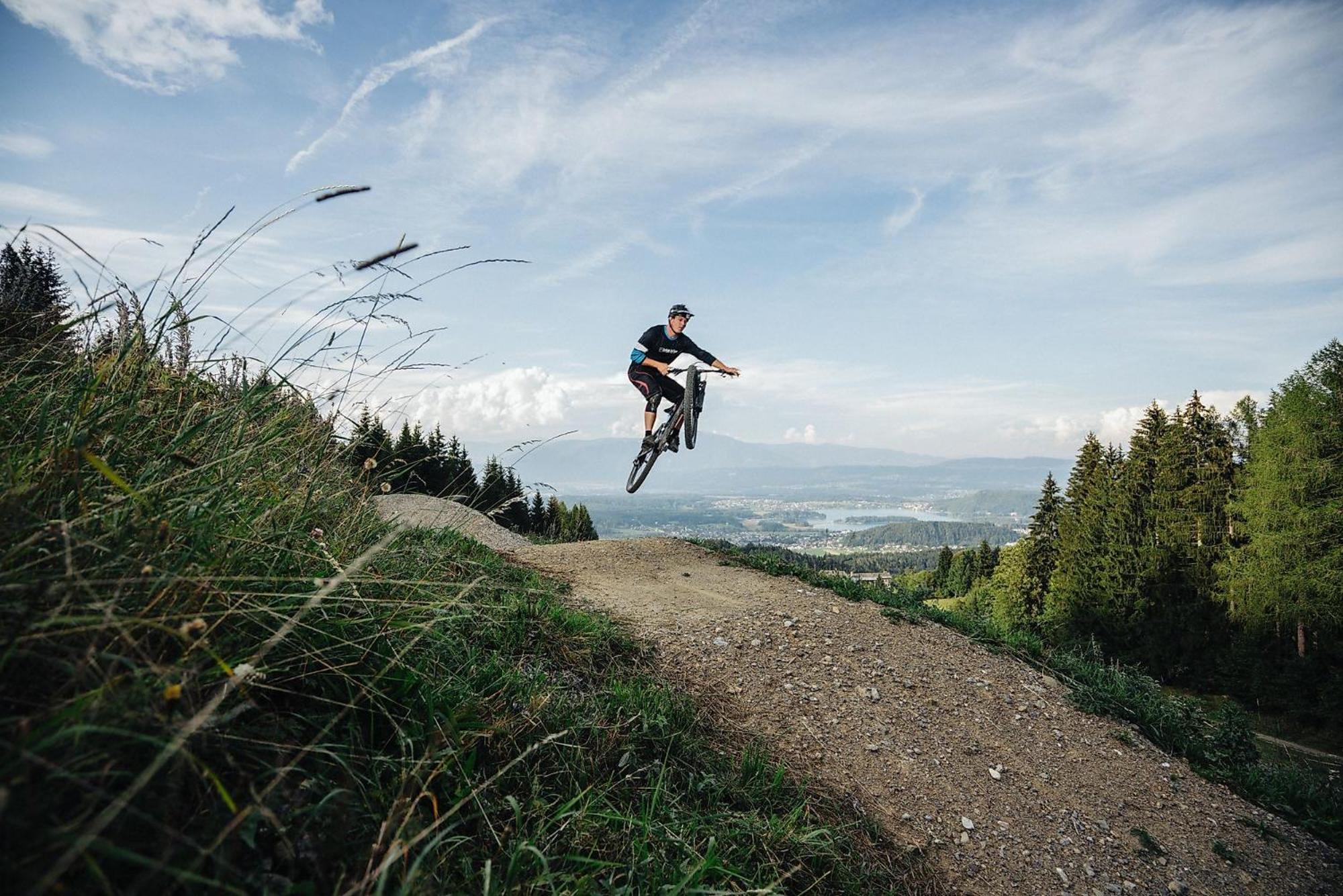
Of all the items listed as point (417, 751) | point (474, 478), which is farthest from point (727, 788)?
point (474, 478)

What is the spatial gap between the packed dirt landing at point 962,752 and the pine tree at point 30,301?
16.4ft

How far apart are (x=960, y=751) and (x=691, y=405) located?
6.51 metres

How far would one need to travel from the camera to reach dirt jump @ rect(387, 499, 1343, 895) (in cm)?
514

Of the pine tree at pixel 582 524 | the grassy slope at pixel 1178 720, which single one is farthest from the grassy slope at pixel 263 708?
the pine tree at pixel 582 524

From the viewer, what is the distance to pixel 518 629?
464 centimetres

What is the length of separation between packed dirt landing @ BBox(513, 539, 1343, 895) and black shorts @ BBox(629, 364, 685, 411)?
3.71 m

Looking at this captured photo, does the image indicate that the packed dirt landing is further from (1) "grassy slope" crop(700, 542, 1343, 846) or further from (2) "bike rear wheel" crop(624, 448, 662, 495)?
(2) "bike rear wheel" crop(624, 448, 662, 495)

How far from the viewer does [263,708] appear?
6.09 ft

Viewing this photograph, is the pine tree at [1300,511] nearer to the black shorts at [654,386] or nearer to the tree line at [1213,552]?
the tree line at [1213,552]

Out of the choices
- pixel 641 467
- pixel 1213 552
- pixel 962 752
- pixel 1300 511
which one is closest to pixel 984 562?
pixel 1213 552

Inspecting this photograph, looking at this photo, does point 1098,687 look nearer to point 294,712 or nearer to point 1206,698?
point 294,712

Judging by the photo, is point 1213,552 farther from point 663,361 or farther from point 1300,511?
point 663,361

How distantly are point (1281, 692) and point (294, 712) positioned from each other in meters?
35.3

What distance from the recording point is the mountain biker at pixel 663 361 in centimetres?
1059
